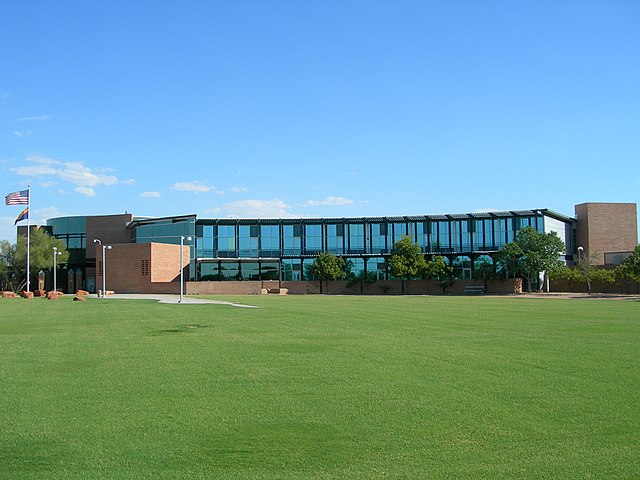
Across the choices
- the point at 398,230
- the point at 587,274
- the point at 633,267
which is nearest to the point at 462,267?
the point at 398,230

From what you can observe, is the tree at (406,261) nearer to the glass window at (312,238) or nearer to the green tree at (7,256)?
the glass window at (312,238)

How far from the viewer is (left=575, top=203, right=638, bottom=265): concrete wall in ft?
281

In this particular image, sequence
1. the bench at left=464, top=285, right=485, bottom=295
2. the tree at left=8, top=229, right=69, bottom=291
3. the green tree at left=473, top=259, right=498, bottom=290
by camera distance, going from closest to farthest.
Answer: the bench at left=464, top=285, right=485, bottom=295 < the green tree at left=473, top=259, right=498, bottom=290 < the tree at left=8, top=229, right=69, bottom=291

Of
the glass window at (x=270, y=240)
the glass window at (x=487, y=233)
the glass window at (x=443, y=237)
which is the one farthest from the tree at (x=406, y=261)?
the glass window at (x=270, y=240)

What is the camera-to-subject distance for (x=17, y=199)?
60562 mm

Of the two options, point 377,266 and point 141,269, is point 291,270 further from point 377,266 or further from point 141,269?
point 141,269

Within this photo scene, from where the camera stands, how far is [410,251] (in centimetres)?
8256

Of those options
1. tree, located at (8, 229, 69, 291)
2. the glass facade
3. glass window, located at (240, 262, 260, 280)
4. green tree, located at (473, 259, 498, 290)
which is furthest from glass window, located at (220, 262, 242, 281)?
green tree, located at (473, 259, 498, 290)

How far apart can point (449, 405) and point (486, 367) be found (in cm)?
379

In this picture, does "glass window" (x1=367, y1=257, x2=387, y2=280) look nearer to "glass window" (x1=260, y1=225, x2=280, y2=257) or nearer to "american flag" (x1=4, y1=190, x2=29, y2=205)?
"glass window" (x1=260, y1=225, x2=280, y2=257)

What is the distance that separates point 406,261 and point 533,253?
1606 centimetres

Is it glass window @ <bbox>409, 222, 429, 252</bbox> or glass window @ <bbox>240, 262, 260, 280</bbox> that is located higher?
glass window @ <bbox>409, 222, 429, 252</bbox>

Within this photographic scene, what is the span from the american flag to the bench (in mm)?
51094

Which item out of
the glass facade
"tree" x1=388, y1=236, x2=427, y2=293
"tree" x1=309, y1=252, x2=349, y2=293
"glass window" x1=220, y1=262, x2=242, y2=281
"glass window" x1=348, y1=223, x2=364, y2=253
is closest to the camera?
"tree" x1=388, y1=236, x2=427, y2=293
